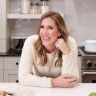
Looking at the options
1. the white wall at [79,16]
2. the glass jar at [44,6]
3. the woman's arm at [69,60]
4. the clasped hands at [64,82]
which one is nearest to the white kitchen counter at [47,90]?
the clasped hands at [64,82]

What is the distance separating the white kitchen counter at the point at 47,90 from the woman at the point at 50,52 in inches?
6.6

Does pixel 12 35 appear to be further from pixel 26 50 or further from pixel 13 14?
pixel 26 50

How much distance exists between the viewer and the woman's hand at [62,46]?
6.84 ft

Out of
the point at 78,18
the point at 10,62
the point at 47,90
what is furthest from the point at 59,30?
the point at 78,18

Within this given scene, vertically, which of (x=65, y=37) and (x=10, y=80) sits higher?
(x=65, y=37)

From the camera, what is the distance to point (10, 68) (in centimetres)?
318

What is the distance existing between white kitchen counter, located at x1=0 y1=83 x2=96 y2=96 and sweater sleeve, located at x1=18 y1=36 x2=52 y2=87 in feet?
0.18

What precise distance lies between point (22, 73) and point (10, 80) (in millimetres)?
1277

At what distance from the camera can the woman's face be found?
6.75 feet

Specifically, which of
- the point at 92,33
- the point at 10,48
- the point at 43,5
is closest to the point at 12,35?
the point at 10,48

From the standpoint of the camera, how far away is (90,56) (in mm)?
3041

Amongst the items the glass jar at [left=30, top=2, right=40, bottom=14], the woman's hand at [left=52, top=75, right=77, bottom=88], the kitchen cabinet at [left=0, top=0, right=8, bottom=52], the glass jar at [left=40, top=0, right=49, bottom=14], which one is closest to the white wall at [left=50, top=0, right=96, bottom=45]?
the glass jar at [left=40, top=0, right=49, bottom=14]

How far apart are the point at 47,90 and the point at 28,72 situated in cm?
31

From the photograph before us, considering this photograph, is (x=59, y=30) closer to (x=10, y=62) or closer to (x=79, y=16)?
(x=10, y=62)
